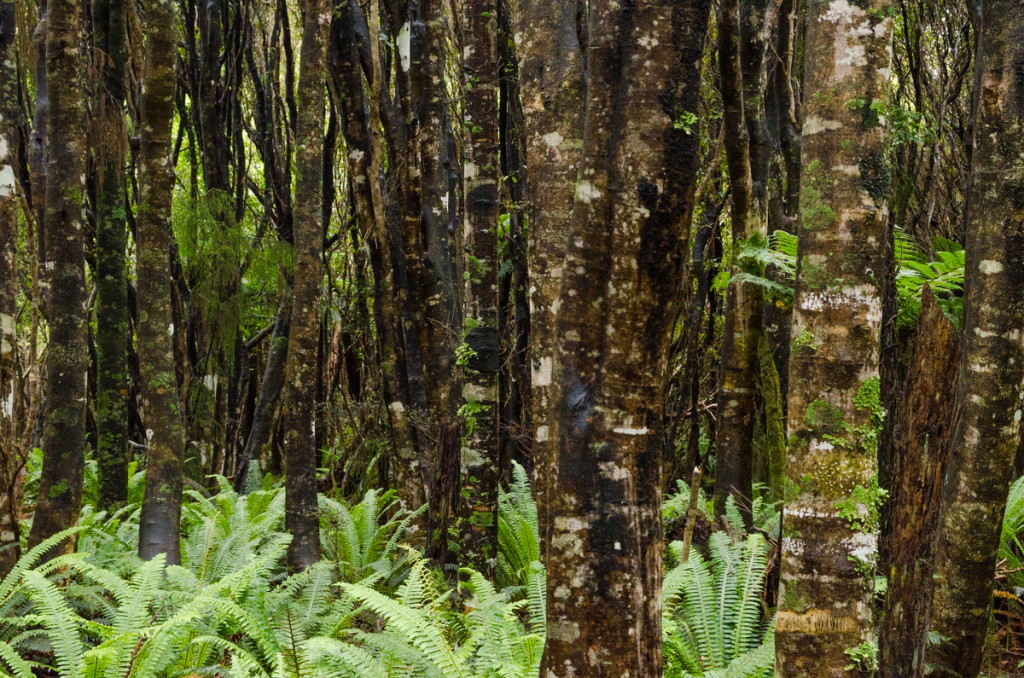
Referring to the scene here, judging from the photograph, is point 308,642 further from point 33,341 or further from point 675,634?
point 33,341

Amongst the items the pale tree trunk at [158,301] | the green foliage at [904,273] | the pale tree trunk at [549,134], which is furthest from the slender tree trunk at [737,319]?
the pale tree trunk at [158,301]

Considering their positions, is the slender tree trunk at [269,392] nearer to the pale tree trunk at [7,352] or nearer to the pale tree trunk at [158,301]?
the pale tree trunk at [158,301]

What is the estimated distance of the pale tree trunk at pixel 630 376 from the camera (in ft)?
6.25

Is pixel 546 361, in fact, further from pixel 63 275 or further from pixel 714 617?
pixel 63 275

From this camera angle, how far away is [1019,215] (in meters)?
3.18

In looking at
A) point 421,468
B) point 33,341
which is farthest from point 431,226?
point 33,341

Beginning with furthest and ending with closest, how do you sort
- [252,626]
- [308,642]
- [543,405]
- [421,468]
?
[421,468], [252,626], [308,642], [543,405]

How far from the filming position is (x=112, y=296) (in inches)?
227

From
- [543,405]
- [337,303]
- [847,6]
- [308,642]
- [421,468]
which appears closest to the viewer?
[847,6]

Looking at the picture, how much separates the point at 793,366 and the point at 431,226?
12.6 ft

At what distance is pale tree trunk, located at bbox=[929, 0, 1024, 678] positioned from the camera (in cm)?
319

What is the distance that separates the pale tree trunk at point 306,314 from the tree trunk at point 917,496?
331 cm

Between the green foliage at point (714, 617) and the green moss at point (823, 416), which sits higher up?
the green moss at point (823, 416)

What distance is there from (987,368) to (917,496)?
40.0 inches
